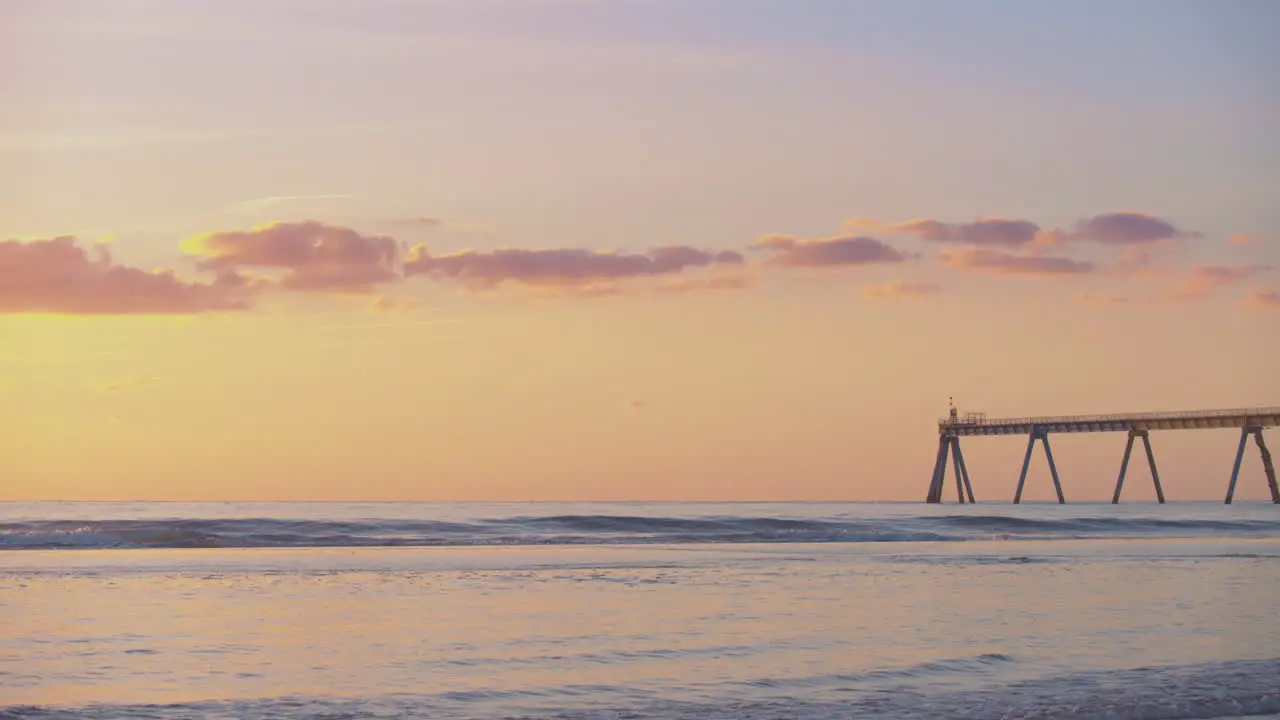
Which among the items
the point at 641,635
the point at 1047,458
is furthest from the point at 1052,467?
the point at 641,635

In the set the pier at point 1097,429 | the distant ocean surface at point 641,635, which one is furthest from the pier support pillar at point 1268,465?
the distant ocean surface at point 641,635

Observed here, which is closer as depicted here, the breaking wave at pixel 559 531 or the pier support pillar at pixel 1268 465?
the breaking wave at pixel 559 531

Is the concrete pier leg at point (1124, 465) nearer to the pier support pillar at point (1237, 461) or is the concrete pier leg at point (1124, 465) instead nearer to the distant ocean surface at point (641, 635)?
the pier support pillar at point (1237, 461)

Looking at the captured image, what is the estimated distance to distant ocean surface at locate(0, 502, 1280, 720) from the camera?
46.5 feet

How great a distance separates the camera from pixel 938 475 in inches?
4306

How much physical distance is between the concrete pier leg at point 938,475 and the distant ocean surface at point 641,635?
69.9m

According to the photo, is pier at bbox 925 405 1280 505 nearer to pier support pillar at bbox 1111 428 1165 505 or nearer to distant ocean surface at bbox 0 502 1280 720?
pier support pillar at bbox 1111 428 1165 505

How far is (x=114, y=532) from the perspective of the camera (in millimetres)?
47469

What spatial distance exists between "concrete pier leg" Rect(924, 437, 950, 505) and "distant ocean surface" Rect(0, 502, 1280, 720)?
69.9m

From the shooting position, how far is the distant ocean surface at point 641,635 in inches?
558

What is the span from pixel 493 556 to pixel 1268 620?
2242 centimetres

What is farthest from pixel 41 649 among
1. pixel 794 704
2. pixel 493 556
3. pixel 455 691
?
pixel 493 556

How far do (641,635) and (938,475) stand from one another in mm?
93850

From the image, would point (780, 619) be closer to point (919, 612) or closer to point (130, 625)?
point (919, 612)
